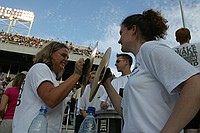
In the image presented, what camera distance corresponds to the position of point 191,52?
2.49 m

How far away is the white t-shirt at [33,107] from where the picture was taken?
1661 mm

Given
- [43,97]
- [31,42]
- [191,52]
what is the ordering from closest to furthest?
[43,97]
[191,52]
[31,42]

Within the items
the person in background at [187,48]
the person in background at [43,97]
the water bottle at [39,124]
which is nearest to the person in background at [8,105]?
the person in background at [43,97]

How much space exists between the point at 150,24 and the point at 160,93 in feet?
1.78

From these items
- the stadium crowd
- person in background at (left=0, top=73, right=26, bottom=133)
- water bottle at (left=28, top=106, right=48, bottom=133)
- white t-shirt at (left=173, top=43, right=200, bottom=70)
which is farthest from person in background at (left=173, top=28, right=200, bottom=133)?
the stadium crowd

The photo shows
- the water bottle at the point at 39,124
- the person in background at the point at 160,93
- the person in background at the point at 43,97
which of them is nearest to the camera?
the person in background at the point at 160,93


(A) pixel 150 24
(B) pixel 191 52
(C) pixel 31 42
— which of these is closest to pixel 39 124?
(A) pixel 150 24

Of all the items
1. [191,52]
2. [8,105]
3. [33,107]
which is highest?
[191,52]

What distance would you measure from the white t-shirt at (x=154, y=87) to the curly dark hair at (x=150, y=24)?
306mm

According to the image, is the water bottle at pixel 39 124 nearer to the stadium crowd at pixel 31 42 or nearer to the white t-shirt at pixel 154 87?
the white t-shirt at pixel 154 87

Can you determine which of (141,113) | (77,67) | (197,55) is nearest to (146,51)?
(141,113)

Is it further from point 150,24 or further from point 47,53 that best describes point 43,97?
point 150,24

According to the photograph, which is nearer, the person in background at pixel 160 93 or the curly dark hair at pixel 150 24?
the person in background at pixel 160 93

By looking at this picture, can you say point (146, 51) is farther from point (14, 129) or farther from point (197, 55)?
point (197, 55)
